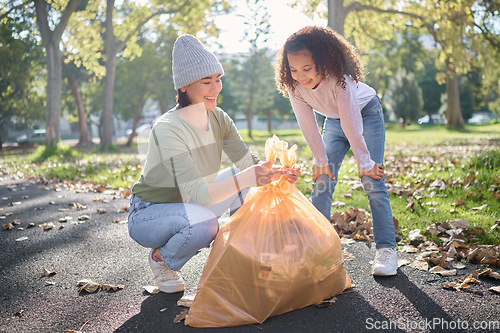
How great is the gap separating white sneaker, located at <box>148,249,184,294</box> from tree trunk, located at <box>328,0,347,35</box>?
360 inches

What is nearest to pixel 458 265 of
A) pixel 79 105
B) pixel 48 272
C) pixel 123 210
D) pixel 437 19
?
pixel 48 272

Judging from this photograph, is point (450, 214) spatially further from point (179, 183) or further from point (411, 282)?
point (179, 183)

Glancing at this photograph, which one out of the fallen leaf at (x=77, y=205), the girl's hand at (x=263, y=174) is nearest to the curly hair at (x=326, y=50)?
the girl's hand at (x=263, y=174)

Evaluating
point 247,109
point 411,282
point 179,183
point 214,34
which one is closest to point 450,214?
point 411,282

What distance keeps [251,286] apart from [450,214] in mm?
2541

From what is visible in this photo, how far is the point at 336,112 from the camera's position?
2.68 meters

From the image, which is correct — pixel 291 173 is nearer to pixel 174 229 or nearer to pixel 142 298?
pixel 174 229

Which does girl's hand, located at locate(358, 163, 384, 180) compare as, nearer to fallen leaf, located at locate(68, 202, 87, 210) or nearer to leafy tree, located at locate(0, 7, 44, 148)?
fallen leaf, located at locate(68, 202, 87, 210)

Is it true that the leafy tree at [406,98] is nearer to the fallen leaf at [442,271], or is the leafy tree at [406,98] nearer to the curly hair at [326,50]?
the fallen leaf at [442,271]

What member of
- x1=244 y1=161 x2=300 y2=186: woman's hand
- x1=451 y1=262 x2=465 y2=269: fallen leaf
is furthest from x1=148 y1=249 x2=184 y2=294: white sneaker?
x1=451 y1=262 x2=465 y2=269: fallen leaf

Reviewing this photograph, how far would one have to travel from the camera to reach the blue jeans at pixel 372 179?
264 centimetres

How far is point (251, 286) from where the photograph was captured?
1945 mm

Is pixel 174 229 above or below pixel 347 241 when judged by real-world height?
above

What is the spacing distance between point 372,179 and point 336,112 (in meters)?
0.51
